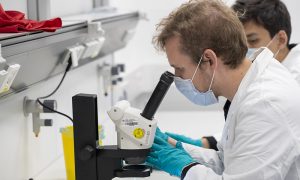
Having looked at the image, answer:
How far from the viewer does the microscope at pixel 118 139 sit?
127 cm

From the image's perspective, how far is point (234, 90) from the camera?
1496 mm

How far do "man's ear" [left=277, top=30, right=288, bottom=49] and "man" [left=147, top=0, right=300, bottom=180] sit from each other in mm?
685

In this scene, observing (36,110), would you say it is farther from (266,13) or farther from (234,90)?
(266,13)

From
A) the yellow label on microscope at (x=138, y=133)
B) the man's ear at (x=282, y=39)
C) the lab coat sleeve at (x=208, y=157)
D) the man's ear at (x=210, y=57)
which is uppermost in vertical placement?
the man's ear at (x=210, y=57)

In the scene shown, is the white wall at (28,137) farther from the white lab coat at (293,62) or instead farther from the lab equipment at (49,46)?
the white lab coat at (293,62)

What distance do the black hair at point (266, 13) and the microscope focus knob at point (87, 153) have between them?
1.13 metres

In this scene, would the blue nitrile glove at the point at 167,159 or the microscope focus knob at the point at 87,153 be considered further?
the blue nitrile glove at the point at 167,159

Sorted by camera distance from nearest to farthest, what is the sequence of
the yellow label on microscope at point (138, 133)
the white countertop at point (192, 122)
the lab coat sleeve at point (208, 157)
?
the yellow label on microscope at point (138, 133) → the lab coat sleeve at point (208, 157) → the white countertop at point (192, 122)

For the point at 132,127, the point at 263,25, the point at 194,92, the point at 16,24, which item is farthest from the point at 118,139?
the point at 263,25

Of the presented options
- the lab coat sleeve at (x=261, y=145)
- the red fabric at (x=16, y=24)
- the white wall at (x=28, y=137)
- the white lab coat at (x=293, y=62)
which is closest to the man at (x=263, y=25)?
the white lab coat at (x=293, y=62)

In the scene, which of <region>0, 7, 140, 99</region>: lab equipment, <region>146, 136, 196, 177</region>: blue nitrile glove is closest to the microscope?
<region>146, 136, 196, 177</region>: blue nitrile glove

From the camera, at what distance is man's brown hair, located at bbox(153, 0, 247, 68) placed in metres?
1.41

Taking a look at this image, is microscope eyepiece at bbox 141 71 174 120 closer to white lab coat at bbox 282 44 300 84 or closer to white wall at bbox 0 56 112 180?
white wall at bbox 0 56 112 180

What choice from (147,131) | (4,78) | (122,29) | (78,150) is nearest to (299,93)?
(147,131)
